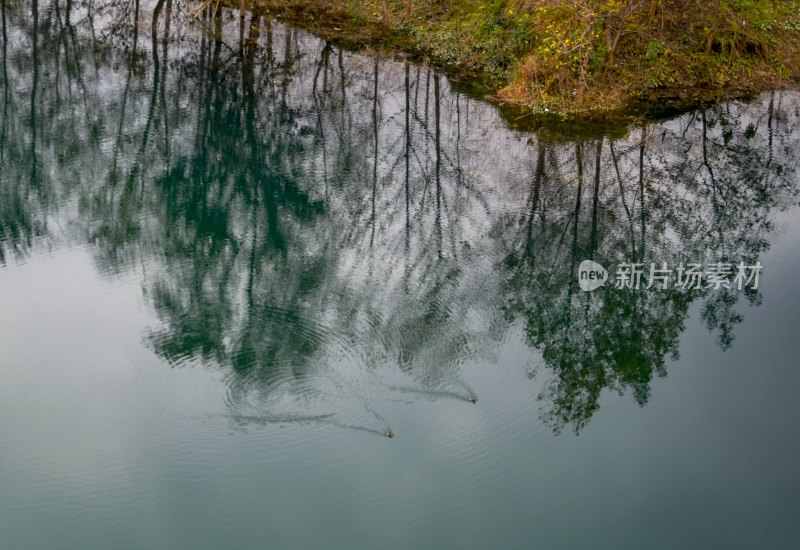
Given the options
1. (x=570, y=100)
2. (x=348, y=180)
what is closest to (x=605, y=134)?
(x=570, y=100)

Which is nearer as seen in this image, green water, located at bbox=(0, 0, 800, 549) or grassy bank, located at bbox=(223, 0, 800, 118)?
green water, located at bbox=(0, 0, 800, 549)

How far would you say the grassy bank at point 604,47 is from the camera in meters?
13.1

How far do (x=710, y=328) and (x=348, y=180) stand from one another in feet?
15.5

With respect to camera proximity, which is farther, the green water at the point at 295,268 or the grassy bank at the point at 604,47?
the grassy bank at the point at 604,47

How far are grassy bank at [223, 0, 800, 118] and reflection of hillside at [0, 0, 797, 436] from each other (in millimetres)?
844

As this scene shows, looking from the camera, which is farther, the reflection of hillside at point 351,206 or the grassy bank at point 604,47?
the grassy bank at point 604,47

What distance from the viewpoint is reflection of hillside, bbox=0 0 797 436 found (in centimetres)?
792

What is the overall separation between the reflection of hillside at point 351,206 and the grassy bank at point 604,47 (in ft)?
2.77

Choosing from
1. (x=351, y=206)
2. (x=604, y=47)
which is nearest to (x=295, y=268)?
(x=351, y=206)

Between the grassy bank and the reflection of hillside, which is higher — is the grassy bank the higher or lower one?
the higher one

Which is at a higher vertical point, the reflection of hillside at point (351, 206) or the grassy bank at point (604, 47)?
the grassy bank at point (604, 47)

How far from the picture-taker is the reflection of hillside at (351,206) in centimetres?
792

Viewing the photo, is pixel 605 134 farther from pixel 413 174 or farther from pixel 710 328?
pixel 710 328

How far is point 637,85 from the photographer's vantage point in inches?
540
